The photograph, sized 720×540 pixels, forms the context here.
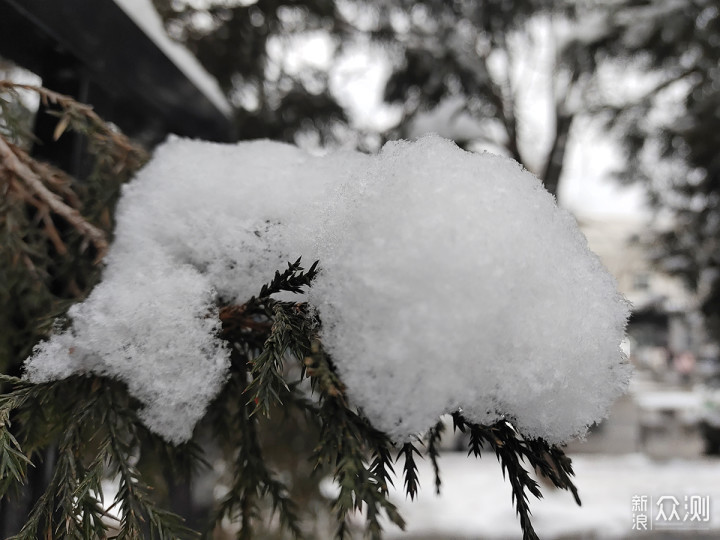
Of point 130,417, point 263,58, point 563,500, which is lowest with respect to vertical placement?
point 130,417

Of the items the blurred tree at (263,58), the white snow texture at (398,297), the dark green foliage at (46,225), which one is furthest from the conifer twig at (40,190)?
the blurred tree at (263,58)

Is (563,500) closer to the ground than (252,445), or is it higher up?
higher up

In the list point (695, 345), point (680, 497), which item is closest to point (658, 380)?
point (695, 345)

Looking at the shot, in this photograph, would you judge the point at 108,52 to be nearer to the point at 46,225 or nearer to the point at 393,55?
the point at 46,225

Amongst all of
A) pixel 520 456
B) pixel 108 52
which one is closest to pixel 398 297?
pixel 520 456

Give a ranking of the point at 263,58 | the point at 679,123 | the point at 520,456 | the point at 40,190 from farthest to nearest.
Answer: the point at 679,123
the point at 263,58
the point at 40,190
the point at 520,456

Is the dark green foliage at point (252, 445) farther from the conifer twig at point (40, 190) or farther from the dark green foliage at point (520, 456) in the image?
the conifer twig at point (40, 190)

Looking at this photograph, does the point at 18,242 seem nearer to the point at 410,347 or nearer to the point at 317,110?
the point at 410,347
